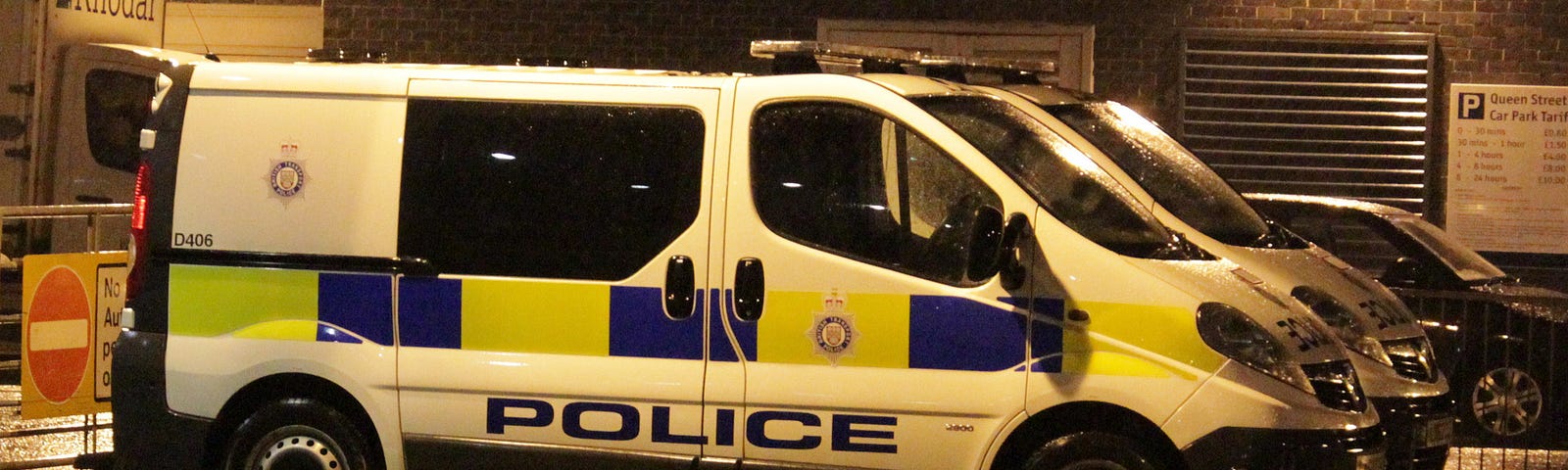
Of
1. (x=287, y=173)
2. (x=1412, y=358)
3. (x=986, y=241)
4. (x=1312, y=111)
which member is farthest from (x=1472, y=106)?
(x=287, y=173)

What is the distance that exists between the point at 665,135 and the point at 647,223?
0.98 feet

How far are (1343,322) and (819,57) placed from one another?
198 centimetres

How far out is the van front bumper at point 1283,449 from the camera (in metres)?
4.99

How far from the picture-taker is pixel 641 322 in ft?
18.0

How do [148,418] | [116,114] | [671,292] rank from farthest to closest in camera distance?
[116,114] → [148,418] → [671,292]

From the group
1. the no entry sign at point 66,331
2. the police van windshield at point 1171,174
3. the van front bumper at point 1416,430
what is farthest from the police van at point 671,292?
the no entry sign at point 66,331

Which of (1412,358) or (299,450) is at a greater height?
(1412,358)

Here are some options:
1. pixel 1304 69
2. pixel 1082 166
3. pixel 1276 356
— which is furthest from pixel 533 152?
pixel 1304 69

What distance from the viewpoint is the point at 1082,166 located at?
528 centimetres

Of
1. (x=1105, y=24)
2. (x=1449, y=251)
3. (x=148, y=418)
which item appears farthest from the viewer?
(x=1105, y=24)

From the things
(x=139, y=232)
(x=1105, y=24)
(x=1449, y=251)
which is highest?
(x=1105, y=24)

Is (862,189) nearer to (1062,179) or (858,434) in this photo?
(1062,179)

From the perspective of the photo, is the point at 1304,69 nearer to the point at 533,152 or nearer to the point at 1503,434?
the point at 1503,434

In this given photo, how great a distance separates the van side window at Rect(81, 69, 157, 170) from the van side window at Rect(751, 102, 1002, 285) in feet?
21.6
